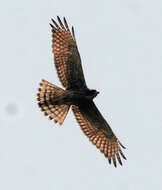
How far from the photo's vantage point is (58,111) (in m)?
16.1

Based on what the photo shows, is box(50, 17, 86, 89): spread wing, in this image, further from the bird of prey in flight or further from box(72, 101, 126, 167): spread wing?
box(72, 101, 126, 167): spread wing

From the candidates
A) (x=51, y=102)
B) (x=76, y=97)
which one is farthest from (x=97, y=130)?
(x=51, y=102)

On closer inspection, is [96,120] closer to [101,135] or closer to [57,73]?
[101,135]

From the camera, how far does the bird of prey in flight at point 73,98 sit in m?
15.8

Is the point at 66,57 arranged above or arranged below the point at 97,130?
above

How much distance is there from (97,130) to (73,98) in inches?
58.2

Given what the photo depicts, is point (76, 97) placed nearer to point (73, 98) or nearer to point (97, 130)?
point (73, 98)

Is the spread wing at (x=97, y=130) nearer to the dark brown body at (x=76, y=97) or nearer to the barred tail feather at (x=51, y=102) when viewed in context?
the dark brown body at (x=76, y=97)

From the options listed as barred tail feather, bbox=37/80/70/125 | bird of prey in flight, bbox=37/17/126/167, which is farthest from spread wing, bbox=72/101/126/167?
barred tail feather, bbox=37/80/70/125

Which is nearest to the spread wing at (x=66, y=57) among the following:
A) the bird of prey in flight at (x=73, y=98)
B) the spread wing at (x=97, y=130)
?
the bird of prey in flight at (x=73, y=98)

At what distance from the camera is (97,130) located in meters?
16.8

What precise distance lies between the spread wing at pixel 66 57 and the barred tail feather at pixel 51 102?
1.87 feet

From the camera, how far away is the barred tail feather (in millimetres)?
15626

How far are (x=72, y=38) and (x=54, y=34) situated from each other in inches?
20.0
